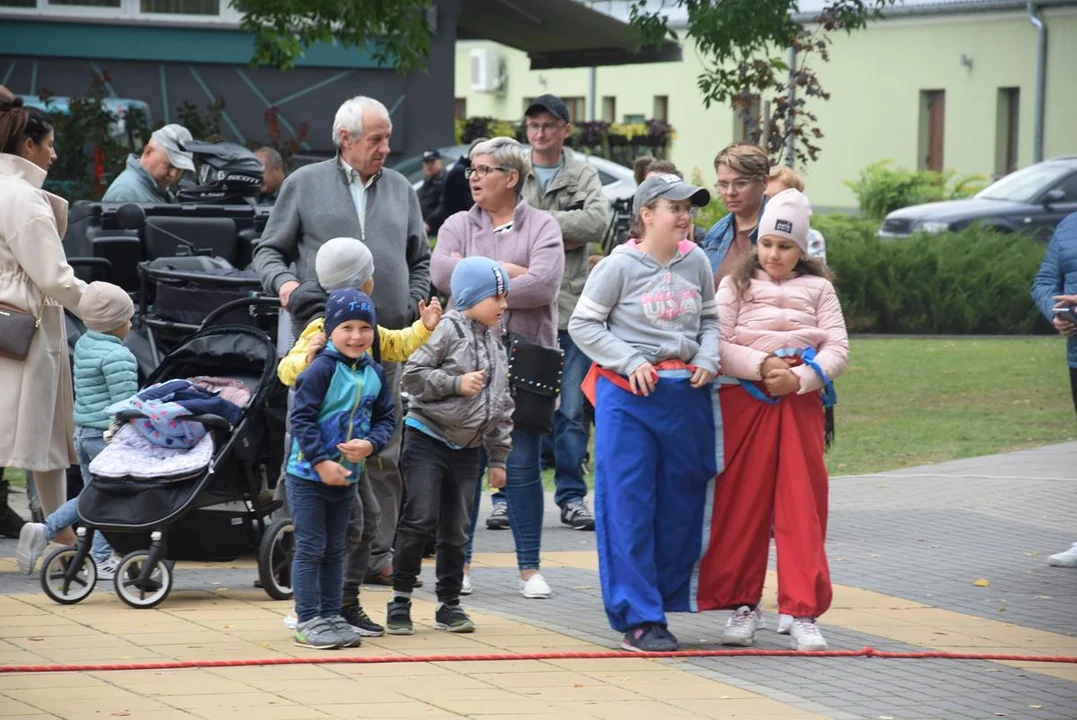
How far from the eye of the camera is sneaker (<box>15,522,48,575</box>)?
8.41m

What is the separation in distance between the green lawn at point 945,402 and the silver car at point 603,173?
4.22 meters

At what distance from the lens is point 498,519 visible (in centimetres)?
1028

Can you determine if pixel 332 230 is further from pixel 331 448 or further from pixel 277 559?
pixel 331 448

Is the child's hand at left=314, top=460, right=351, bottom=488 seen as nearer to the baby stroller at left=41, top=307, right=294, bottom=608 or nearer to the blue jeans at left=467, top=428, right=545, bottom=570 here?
the baby stroller at left=41, top=307, right=294, bottom=608

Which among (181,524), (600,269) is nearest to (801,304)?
(600,269)

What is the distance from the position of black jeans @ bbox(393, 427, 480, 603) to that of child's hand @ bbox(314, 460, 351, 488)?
0.54 metres

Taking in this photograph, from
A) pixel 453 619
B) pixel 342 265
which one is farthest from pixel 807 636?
pixel 342 265

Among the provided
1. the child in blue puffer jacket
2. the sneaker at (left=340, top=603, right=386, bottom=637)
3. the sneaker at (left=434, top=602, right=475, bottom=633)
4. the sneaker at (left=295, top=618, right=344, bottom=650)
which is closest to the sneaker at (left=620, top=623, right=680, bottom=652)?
the sneaker at (left=434, top=602, right=475, bottom=633)

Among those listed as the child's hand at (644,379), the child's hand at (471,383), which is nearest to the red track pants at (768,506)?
the child's hand at (644,379)

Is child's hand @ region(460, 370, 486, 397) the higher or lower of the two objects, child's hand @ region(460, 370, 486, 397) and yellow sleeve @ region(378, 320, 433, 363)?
the lower

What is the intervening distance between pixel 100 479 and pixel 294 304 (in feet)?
3.93

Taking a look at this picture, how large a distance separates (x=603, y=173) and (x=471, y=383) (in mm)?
18859

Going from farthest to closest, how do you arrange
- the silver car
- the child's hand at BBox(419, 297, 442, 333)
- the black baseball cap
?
the silver car → the black baseball cap → the child's hand at BBox(419, 297, 442, 333)

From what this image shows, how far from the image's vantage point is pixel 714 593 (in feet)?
23.6
